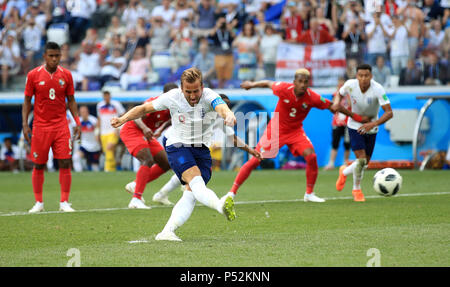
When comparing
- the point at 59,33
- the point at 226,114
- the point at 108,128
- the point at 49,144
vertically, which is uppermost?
the point at 59,33

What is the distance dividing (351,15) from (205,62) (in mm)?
4331

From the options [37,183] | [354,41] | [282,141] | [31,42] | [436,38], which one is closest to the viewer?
[37,183]

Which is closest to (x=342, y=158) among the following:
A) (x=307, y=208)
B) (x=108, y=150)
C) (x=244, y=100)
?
(x=244, y=100)

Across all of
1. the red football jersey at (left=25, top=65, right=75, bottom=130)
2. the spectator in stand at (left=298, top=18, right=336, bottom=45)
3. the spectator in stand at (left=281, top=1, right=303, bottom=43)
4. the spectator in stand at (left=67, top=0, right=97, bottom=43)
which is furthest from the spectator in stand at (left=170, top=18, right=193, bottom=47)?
the red football jersey at (left=25, top=65, right=75, bottom=130)

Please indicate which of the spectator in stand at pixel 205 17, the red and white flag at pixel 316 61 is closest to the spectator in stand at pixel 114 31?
the spectator in stand at pixel 205 17

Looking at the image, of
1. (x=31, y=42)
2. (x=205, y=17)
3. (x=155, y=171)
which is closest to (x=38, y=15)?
(x=31, y=42)

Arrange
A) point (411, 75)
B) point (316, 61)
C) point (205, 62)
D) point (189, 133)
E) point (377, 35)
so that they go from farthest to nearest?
point (205, 62)
point (316, 61)
point (411, 75)
point (377, 35)
point (189, 133)

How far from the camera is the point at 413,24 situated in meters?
21.0

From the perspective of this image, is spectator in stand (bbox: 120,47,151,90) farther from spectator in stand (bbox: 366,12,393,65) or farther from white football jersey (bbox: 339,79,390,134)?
white football jersey (bbox: 339,79,390,134)

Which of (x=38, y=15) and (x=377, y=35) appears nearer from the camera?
(x=377, y=35)

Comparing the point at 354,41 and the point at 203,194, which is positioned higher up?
the point at 354,41

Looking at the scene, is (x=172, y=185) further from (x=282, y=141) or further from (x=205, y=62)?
(x=205, y=62)

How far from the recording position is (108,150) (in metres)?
23.1
